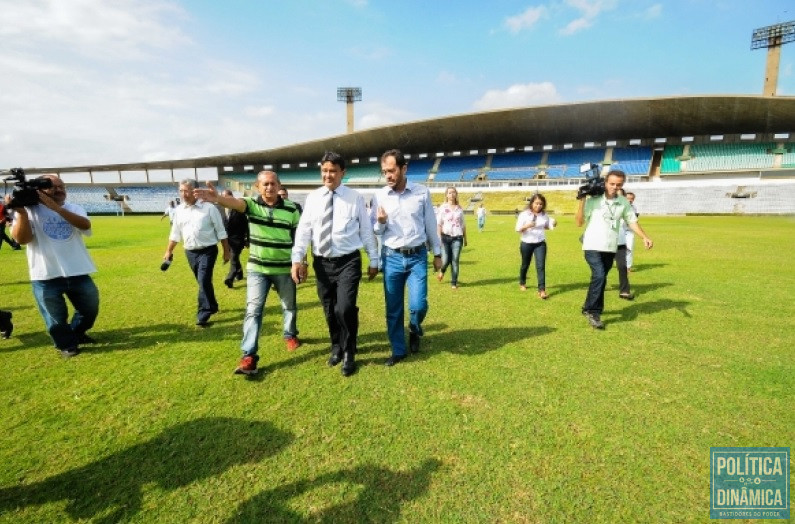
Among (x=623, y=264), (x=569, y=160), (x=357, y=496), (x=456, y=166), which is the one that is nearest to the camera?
(x=357, y=496)

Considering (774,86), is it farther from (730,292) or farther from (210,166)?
(210,166)

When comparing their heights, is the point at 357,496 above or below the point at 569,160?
below

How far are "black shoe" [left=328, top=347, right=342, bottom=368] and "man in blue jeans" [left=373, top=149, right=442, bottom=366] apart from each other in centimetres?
51

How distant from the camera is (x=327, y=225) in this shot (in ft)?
12.0

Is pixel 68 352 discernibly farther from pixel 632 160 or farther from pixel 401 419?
pixel 632 160

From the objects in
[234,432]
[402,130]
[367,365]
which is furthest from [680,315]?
[402,130]

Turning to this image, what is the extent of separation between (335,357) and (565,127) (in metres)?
45.6

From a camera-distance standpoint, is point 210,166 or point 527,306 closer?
point 527,306

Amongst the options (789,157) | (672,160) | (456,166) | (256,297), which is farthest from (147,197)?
(789,157)

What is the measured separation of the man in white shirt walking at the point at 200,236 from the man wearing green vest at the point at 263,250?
1800mm

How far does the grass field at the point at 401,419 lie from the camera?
86.4 inches

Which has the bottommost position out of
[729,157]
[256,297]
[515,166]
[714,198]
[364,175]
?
[714,198]

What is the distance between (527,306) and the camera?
621 centimetres

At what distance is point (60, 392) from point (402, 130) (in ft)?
152
